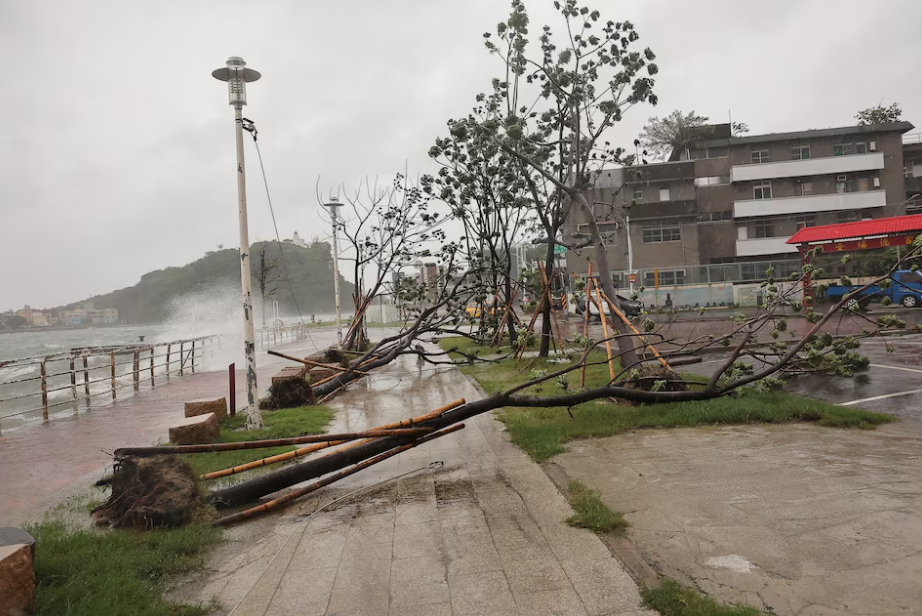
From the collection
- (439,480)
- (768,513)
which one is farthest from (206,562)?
(768,513)

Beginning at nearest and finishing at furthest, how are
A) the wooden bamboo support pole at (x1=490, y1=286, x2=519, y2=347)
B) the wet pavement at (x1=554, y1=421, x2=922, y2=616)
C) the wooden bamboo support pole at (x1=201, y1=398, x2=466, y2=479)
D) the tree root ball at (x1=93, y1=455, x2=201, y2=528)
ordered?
the wet pavement at (x1=554, y1=421, x2=922, y2=616) → the tree root ball at (x1=93, y1=455, x2=201, y2=528) → the wooden bamboo support pole at (x1=201, y1=398, x2=466, y2=479) → the wooden bamboo support pole at (x1=490, y1=286, x2=519, y2=347)

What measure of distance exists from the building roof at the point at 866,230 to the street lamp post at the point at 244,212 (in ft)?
80.4

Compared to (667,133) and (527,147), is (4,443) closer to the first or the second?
(527,147)

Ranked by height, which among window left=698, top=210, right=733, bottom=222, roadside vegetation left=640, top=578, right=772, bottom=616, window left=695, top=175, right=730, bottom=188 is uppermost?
window left=695, top=175, right=730, bottom=188

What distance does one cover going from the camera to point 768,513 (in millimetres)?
4332

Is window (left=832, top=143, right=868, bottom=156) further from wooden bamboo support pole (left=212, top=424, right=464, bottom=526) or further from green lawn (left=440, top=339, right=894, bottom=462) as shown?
wooden bamboo support pole (left=212, top=424, right=464, bottom=526)

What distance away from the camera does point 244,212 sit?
332 inches

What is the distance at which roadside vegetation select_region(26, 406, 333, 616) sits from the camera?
3.33 m

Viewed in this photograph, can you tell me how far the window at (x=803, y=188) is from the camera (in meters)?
40.2

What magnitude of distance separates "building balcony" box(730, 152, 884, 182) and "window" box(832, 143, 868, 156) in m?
0.54

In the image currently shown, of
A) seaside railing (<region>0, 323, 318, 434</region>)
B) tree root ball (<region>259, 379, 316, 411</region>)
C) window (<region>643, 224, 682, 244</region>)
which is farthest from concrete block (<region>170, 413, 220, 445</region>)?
window (<region>643, 224, 682, 244</region>)

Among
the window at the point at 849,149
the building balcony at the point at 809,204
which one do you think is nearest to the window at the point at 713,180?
the building balcony at the point at 809,204

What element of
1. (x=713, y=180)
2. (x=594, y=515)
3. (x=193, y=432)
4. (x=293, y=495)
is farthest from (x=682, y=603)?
(x=713, y=180)

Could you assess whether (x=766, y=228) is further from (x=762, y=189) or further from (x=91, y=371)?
(x=91, y=371)
